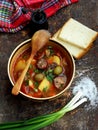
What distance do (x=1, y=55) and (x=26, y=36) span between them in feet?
0.50

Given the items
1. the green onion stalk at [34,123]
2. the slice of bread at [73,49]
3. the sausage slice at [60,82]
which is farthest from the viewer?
the slice of bread at [73,49]

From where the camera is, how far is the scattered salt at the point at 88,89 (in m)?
1.81

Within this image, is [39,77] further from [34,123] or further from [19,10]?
[19,10]

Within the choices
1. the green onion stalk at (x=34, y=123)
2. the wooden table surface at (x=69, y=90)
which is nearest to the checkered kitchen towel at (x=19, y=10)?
the wooden table surface at (x=69, y=90)

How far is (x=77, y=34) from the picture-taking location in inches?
76.9

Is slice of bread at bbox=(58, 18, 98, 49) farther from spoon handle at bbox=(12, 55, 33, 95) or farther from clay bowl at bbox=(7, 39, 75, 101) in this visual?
spoon handle at bbox=(12, 55, 33, 95)

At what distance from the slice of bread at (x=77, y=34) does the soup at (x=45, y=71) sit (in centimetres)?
11

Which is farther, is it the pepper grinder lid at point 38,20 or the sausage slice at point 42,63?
the pepper grinder lid at point 38,20

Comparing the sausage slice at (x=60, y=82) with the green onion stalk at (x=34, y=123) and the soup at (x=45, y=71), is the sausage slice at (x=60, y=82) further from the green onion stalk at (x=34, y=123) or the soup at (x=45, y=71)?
the green onion stalk at (x=34, y=123)

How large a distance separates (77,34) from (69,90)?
0.94 feet

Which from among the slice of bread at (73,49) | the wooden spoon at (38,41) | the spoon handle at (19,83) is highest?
the wooden spoon at (38,41)

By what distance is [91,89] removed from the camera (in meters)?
1.83

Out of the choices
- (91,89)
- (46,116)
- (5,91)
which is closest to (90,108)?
(91,89)

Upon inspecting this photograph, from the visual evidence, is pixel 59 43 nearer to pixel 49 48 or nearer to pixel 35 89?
pixel 49 48
